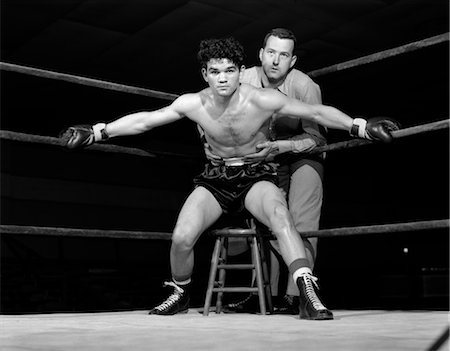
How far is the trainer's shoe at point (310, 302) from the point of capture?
2533mm

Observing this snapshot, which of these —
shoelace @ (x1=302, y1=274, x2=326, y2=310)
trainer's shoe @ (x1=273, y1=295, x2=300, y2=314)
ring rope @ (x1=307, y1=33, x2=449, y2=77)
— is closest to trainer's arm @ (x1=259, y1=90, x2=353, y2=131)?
ring rope @ (x1=307, y1=33, x2=449, y2=77)

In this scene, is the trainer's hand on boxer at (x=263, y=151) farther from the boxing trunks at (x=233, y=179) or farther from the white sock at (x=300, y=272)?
the white sock at (x=300, y=272)

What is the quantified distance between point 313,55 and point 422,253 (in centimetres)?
1015

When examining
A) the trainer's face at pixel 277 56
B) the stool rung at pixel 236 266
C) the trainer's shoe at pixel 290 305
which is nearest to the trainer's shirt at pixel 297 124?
the trainer's face at pixel 277 56

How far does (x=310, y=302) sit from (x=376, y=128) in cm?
76

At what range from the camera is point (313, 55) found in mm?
8359

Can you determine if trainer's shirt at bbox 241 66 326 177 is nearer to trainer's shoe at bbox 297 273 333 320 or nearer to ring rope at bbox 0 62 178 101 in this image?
ring rope at bbox 0 62 178 101

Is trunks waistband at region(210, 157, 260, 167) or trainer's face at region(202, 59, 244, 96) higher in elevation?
trainer's face at region(202, 59, 244, 96)

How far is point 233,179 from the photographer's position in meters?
3.06

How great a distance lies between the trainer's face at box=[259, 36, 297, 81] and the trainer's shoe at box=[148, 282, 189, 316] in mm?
1101

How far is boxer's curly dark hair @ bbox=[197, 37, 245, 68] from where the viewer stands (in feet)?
9.50

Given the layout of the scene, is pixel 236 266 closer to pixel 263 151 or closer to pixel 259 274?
pixel 259 274

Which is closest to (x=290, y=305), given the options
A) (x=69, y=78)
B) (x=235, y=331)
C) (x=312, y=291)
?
(x=312, y=291)

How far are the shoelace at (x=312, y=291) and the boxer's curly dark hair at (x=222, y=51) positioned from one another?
3.21 feet
